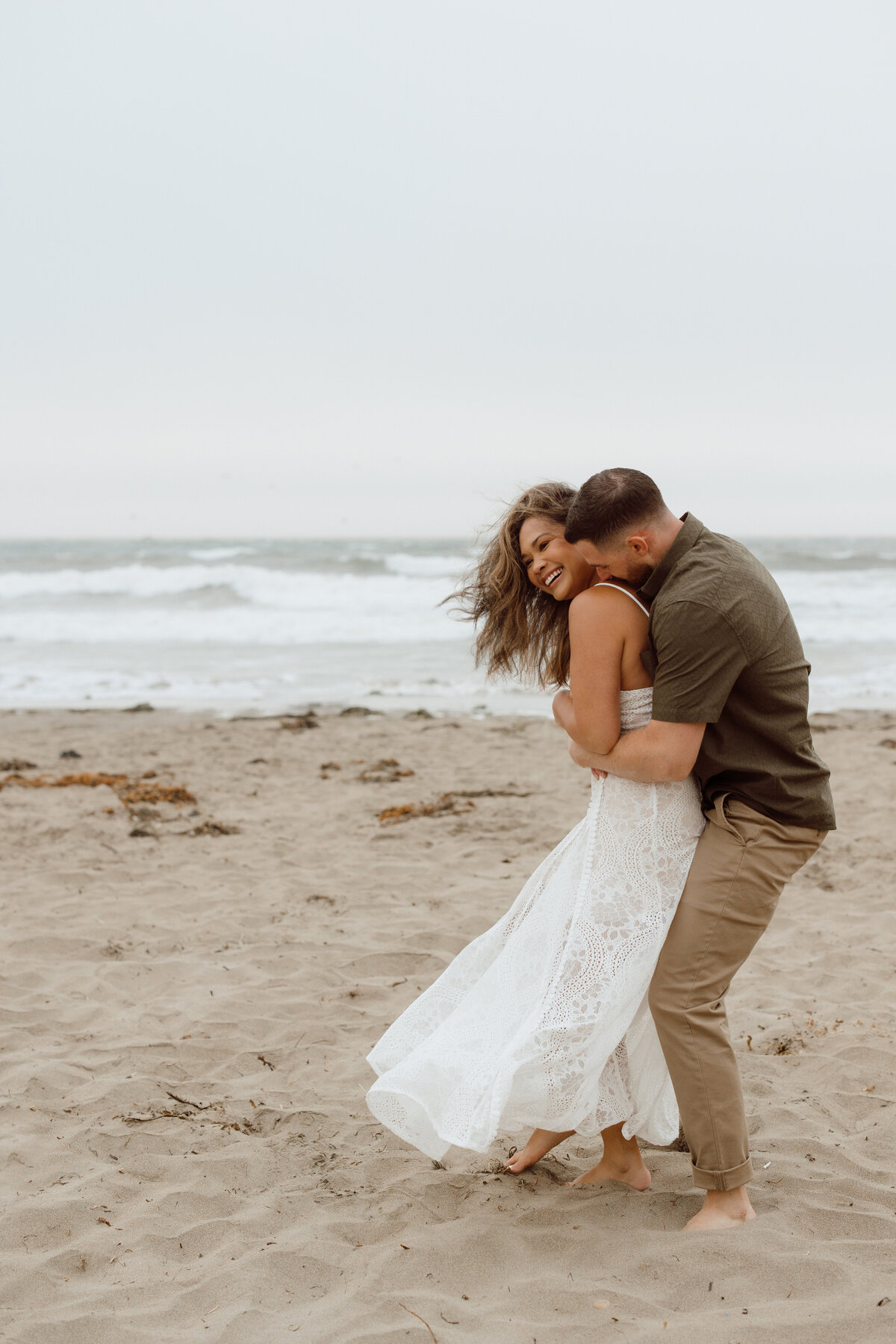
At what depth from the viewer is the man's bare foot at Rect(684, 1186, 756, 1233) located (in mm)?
2518

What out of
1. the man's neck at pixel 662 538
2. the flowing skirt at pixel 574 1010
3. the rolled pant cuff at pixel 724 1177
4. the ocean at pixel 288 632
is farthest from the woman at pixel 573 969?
the ocean at pixel 288 632

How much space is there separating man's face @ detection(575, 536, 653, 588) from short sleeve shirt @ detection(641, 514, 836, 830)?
47 mm

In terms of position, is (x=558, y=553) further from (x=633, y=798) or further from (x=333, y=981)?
(x=333, y=981)

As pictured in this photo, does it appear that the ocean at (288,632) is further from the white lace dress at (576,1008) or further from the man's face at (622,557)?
the white lace dress at (576,1008)

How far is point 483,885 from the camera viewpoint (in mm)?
5426

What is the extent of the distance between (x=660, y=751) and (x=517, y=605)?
0.70m

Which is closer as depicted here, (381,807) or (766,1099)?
(766,1099)

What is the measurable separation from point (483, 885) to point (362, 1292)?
3119 millimetres

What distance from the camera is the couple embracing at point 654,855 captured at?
2.36 meters

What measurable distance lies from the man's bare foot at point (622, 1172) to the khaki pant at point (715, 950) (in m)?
0.39

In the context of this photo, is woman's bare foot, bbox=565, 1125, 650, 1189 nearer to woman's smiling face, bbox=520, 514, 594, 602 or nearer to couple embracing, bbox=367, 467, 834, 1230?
couple embracing, bbox=367, 467, 834, 1230

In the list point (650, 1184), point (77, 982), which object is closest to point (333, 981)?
point (77, 982)

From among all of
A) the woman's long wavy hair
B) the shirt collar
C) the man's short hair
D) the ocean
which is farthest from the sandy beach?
the ocean

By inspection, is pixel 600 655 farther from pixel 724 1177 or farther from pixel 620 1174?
pixel 620 1174
